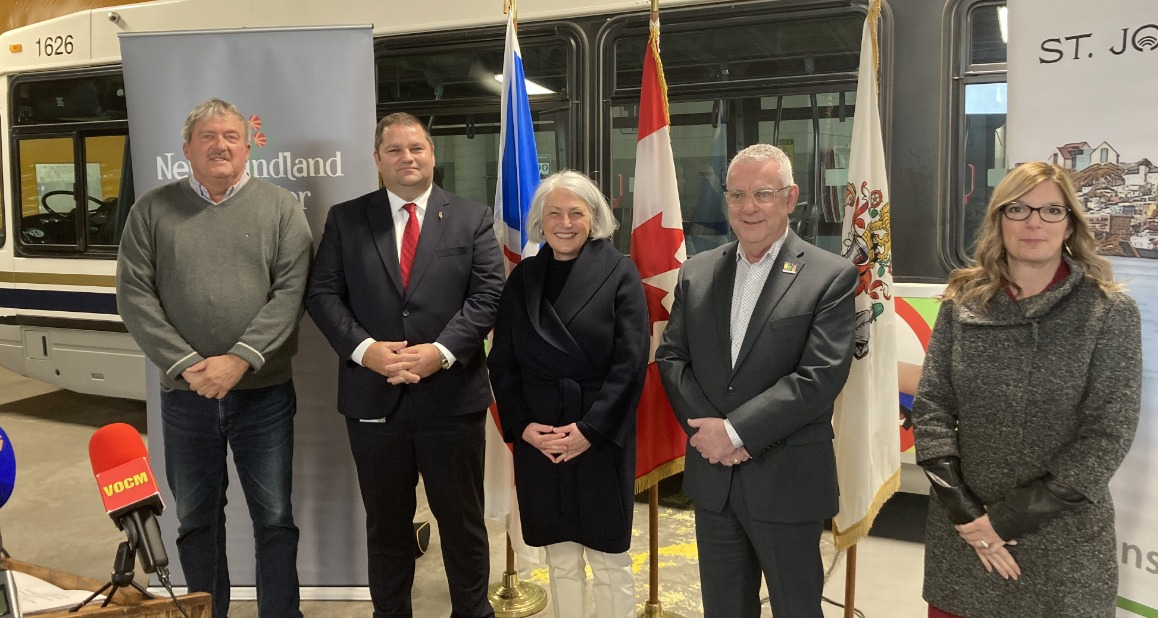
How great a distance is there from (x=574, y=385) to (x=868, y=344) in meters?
0.92

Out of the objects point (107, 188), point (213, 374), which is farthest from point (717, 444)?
point (107, 188)

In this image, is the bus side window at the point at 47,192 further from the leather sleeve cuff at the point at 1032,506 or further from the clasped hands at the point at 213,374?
the leather sleeve cuff at the point at 1032,506

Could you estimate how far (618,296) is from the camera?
96.0 inches

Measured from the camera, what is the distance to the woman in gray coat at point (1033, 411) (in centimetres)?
178

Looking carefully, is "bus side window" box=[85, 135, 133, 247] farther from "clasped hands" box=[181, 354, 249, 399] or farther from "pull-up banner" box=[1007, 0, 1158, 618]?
"pull-up banner" box=[1007, 0, 1158, 618]

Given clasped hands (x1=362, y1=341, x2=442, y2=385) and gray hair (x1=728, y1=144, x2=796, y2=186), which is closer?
gray hair (x1=728, y1=144, x2=796, y2=186)

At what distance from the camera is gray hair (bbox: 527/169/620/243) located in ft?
8.20

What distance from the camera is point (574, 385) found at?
2422 millimetres

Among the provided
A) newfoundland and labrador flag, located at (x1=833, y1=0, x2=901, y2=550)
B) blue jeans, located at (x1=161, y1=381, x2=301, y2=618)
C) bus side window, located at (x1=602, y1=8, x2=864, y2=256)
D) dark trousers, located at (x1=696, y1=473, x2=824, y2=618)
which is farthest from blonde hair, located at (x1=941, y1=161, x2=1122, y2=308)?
blue jeans, located at (x1=161, y1=381, x2=301, y2=618)

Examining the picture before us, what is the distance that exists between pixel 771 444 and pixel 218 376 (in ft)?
5.61

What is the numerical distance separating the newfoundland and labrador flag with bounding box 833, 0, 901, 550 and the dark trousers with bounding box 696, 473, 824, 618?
411 millimetres

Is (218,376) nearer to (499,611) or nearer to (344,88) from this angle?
(344,88)

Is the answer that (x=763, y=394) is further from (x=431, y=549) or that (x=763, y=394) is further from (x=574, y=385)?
(x=431, y=549)

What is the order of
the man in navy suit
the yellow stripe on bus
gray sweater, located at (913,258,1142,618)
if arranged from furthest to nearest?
the yellow stripe on bus → the man in navy suit → gray sweater, located at (913,258,1142,618)
